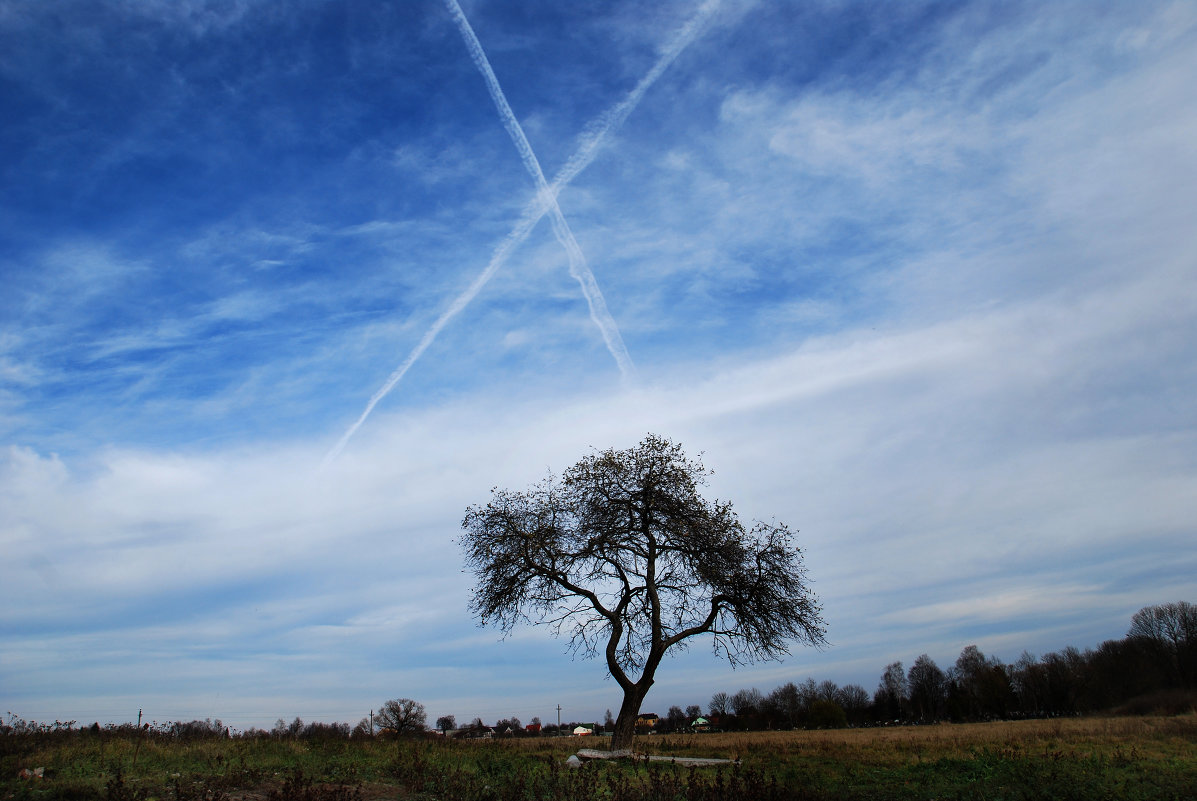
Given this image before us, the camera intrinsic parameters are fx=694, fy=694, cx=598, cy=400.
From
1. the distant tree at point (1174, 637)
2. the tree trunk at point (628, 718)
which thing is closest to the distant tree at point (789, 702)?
the distant tree at point (1174, 637)

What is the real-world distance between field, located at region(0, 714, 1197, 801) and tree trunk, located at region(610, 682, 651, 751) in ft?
10.7

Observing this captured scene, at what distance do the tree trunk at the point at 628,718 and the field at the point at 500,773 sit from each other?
3.26 metres

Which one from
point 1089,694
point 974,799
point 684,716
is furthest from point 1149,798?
point 684,716

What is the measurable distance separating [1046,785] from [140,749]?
725 inches

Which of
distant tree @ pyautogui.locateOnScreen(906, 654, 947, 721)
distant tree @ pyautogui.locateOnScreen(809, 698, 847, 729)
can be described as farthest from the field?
distant tree @ pyautogui.locateOnScreen(906, 654, 947, 721)

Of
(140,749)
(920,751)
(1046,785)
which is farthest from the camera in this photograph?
(920,751)

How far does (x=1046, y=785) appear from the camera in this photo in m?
13.6

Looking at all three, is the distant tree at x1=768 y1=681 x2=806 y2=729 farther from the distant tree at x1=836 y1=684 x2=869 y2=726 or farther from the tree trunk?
the tree trunk

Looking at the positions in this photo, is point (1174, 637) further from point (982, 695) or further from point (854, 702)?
point (854, 702)

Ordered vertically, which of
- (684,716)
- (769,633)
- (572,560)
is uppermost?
(572,560)

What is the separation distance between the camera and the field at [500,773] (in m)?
11.1

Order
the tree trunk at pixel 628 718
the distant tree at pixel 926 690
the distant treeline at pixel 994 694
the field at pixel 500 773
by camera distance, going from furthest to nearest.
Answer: the distant tree at pixel 926 690 < the distant treeline at pixel 994 694 < the tree trunk at pixel 628 718 < the field at pixel 500 773

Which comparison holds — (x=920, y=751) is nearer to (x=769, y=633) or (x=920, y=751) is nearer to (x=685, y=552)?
(x=769, y=633)

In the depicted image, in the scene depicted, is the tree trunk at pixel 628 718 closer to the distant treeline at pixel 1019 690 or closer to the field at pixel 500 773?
the field at pixel 500 773
